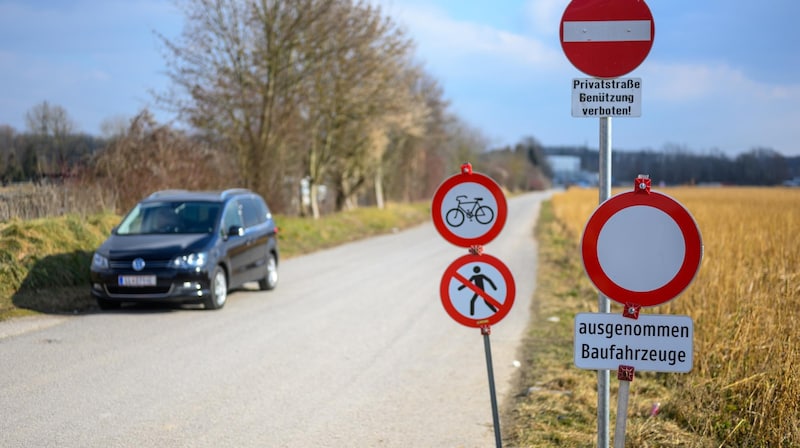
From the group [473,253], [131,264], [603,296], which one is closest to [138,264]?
[131,264]

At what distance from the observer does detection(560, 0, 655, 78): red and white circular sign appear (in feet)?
13.6

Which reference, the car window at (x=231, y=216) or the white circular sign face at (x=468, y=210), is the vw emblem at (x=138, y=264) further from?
the white circular sign face at (x=468, y=210)

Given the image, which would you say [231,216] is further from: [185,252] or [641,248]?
[641,248]

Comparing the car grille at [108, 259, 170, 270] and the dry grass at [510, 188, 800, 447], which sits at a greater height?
the car grille at [108, 259, 170, 270]

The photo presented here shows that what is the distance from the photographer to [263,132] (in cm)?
2525

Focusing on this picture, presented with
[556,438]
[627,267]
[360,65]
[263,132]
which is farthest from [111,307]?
[360,65]

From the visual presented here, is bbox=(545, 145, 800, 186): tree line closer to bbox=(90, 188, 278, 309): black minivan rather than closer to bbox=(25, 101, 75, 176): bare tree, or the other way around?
bbox=(90, 188, 278, 309): black minivan

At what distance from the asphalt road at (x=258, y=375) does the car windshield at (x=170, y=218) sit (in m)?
1.27

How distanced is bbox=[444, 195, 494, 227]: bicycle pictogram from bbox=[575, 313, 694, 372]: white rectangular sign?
122 centimetres

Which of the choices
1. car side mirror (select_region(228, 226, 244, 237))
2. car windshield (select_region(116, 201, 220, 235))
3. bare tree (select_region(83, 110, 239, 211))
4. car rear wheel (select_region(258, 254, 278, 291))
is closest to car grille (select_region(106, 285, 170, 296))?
car windshield (select_region(116, 201, 220, 235))

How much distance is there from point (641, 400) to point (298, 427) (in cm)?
274

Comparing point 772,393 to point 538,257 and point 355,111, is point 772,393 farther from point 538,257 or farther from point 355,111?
point 355,111

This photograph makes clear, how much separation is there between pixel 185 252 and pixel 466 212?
6568 mm

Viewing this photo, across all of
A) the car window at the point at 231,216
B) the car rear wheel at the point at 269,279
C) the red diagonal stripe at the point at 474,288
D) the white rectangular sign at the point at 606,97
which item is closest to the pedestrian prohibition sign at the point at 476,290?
the red diagonal stripe at the point at 474,288
